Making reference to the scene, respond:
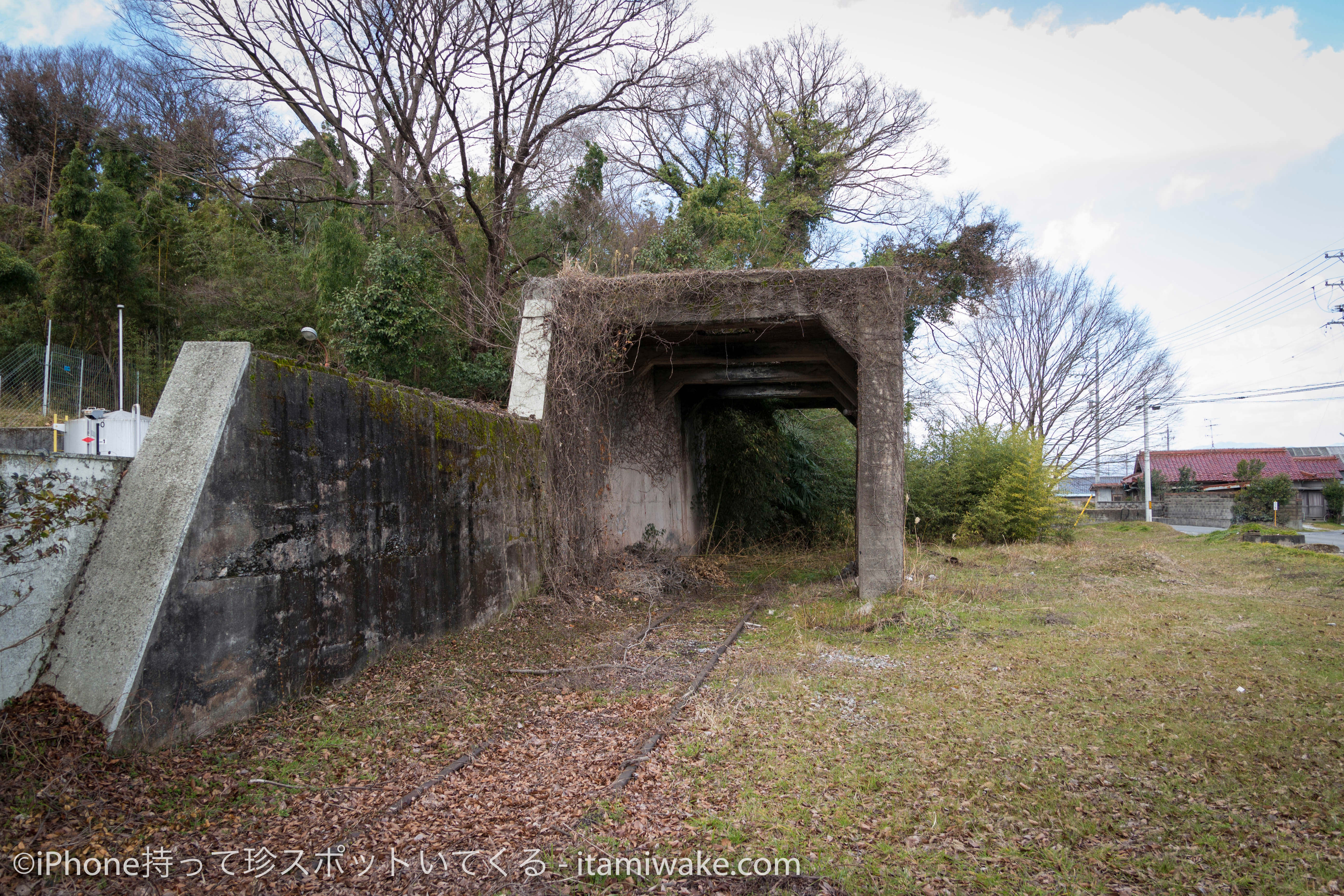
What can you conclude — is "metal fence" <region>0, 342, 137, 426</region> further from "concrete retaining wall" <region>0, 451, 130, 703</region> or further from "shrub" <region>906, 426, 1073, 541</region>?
"shrub" <region>906, 426, 1073, 541</region>

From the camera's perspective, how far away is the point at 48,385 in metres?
16.8

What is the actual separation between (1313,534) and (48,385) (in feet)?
114

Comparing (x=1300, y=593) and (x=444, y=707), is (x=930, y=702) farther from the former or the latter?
(x=1300, y=593)

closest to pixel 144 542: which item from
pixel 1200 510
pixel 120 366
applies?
pixel 120 366

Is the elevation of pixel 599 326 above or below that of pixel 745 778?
above

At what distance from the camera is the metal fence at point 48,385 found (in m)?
15.8

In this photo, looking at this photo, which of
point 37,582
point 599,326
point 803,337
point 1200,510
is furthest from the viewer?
point 1200,510

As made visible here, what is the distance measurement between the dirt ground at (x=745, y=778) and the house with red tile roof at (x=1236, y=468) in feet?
120

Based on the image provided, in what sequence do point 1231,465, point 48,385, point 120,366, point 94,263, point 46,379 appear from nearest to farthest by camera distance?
1. point 46,379
2. point 48,385
3. point 120,366
4. point 94,263
5. point 1231,465

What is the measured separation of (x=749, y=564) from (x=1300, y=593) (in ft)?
26.5

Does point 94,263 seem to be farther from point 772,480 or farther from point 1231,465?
point 1231,465

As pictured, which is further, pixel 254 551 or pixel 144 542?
pixel 254 551

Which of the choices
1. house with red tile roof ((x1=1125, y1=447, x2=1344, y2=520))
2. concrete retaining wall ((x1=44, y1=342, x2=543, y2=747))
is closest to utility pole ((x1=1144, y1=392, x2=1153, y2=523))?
house with red tile roof ((x1=1125, y1=447, x2=1344, y2=520))

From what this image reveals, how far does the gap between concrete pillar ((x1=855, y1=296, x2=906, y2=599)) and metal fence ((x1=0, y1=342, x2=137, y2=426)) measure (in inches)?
623
